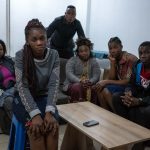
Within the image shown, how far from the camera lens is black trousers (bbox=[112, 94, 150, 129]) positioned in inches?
106

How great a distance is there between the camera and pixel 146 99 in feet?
9.28

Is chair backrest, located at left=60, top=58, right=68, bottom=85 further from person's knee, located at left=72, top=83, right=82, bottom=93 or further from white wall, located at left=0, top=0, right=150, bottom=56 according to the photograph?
white wall, located at left=0, top=0, right=150, bottom=56

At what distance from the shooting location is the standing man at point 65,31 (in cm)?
392

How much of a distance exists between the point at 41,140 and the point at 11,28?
3.27m

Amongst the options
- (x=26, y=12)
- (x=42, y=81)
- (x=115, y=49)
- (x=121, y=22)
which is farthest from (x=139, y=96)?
(x=26, y=12)

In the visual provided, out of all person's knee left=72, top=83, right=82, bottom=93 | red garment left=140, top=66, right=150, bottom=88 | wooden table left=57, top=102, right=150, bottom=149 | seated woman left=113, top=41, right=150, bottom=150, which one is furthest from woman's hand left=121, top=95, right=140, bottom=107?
person's knee left=72, top=83, right=82, bottom=93

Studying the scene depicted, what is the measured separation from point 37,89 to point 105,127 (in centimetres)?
60

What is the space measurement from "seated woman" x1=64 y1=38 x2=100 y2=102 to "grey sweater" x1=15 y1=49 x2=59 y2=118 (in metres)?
1.24

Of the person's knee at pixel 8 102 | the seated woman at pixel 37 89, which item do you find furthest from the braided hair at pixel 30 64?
the person's knee at pixel 8 102

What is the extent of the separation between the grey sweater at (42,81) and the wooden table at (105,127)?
315 millimetres

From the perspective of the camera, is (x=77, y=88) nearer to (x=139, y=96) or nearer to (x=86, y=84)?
(x=86, y=84)

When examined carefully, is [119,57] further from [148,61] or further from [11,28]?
[11,28]

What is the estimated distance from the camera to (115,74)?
3.47 metres

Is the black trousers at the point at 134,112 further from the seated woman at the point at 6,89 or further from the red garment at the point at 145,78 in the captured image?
the seated woman at the point at 6,89
